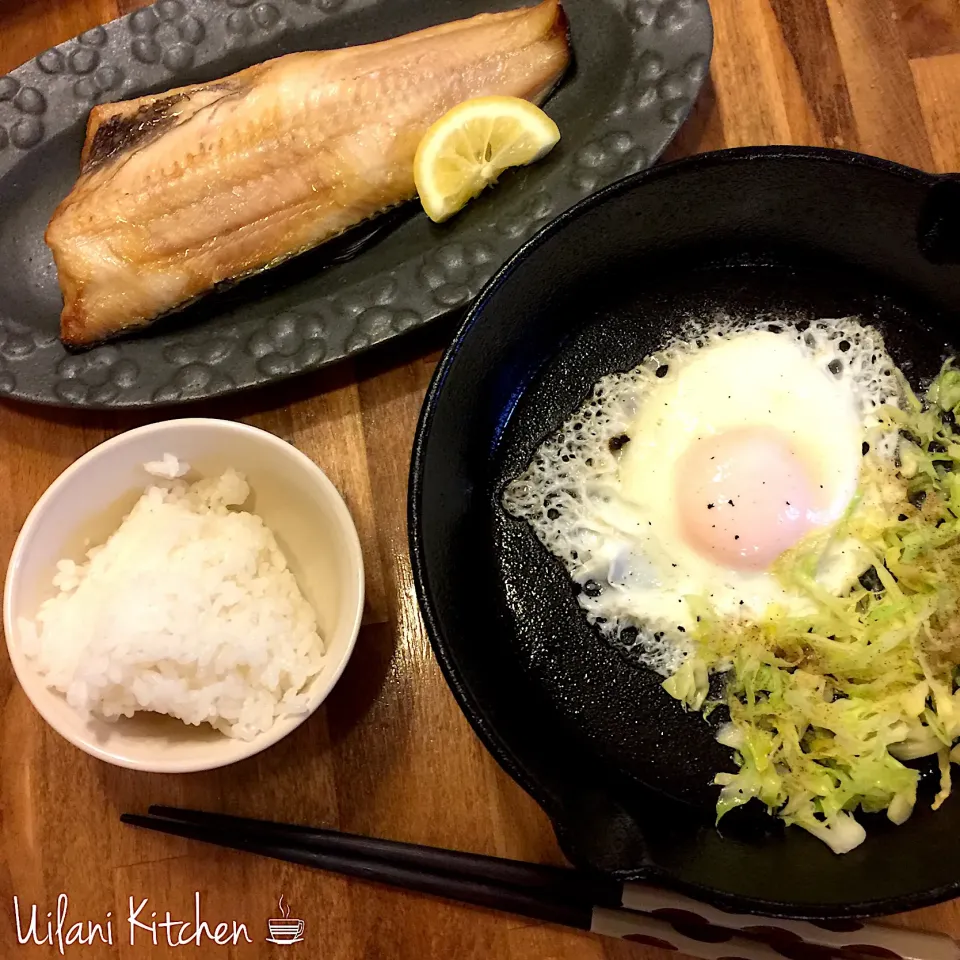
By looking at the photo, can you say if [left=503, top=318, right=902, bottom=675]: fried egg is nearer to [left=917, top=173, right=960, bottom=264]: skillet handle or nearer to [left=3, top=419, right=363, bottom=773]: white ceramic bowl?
[left=917, top=173, right=960, bottom=264]: skillet handle

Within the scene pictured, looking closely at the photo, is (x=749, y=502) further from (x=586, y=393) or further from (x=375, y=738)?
(x=375, y=738)

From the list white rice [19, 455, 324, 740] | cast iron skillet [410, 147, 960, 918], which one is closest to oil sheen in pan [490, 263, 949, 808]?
cast iron skillet [410, 147, 960, 918]

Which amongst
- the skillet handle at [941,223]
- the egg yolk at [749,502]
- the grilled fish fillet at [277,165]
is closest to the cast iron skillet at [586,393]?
the skillet handle at [941,223]

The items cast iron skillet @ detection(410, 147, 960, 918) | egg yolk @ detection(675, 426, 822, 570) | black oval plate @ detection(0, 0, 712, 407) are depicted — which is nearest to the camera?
cast iron skillet @ detection(410, 147, 960, 918)

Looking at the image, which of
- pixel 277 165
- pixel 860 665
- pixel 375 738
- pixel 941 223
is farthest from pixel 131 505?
pixel 941 223

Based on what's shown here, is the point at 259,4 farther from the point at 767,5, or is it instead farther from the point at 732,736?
the point at 732,736
